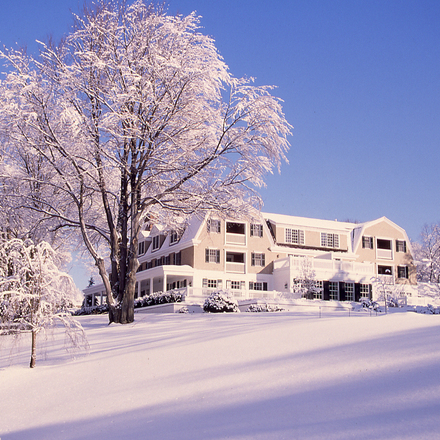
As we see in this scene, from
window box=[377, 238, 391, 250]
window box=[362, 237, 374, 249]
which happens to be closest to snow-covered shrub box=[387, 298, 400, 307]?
window box=[362, 237, 374, 249]

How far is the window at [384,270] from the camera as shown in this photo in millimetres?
44703

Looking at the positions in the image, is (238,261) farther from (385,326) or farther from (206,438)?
(206,438)

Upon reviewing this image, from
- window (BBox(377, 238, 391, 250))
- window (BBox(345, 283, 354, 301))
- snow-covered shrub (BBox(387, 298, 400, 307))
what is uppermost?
window (BBox(377, 238, 391, 250))

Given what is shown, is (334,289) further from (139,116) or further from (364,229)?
(139,116)

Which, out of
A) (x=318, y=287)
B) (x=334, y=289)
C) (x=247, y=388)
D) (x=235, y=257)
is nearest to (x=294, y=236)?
(x=235, y=257)

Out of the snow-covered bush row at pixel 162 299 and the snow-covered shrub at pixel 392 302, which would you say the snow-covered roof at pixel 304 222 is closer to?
the snow-covered shrub at pixel 392 302

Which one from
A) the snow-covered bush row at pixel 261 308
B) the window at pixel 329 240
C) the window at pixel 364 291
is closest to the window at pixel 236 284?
the window at pixel 329 240

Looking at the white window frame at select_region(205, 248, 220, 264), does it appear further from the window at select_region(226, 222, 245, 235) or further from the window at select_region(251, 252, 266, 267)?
the window at select_region(251, 252, 266, 267)

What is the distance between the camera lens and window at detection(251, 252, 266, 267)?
130ft

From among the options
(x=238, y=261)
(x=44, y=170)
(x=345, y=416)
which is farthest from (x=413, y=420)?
(x=238, y=261)

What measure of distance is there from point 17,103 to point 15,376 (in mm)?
11309

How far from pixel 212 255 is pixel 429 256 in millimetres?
→ 34188

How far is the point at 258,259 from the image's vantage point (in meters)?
39.9

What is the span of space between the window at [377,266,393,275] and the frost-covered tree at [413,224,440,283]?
1425 cm
